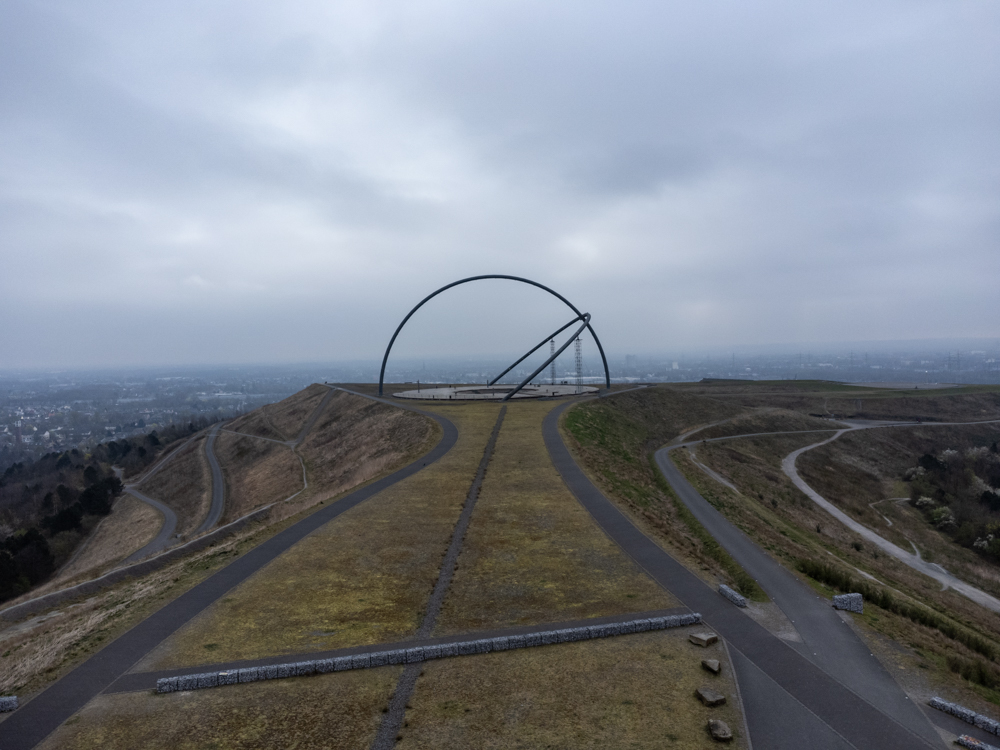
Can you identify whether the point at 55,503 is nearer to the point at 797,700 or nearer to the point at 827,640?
the point at 797,700

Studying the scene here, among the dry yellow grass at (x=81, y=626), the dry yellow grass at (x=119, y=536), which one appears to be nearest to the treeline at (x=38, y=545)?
the dry yellow grass at (x=119, y=536)

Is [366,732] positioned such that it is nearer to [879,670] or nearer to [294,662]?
[294,662]

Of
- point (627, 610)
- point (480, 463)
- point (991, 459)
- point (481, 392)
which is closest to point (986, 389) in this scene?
point (991, 459)

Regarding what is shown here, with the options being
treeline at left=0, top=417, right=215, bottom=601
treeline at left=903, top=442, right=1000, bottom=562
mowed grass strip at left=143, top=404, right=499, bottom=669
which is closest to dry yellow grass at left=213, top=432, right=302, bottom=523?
treeline at left=0, top=417, right=215, bottom=601

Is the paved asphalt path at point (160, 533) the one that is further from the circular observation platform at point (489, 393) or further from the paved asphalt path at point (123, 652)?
the circular observation platform at point (489, 393)

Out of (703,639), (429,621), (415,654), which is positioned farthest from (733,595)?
(415,654)

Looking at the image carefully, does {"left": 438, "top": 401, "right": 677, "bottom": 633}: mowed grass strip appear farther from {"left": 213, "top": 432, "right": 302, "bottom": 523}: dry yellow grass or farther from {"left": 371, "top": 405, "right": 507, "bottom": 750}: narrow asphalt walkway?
{"left": 213, "top": 432, "right": 302, "bottom": 523}: dry yellow grass
